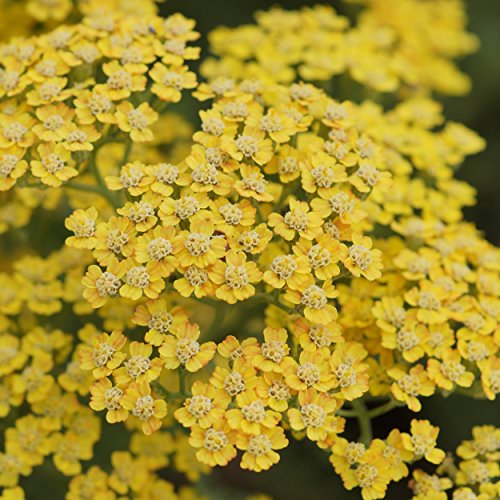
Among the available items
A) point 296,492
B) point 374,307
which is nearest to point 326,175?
point 374,307

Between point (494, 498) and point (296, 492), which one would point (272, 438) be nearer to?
point (494, 498)

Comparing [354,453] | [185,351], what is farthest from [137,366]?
[354,453]

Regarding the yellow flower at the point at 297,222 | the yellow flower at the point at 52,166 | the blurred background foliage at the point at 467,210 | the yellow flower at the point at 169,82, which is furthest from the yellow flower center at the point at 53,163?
the blurred background foliage at the point at 467,210

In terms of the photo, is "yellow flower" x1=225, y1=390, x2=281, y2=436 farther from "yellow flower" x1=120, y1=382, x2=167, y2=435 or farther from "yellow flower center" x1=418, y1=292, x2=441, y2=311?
"yellow flower center" x1=418, y1=292, x2=441, y2=311

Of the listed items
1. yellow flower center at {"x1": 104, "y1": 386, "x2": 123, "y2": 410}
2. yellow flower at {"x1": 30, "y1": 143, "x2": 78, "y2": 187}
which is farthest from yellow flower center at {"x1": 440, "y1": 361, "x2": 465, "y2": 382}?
yellow flower at {"x1": 30, "y1": 143, "x2": 78, "y2": 187}

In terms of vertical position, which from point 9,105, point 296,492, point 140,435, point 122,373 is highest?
point 9,105

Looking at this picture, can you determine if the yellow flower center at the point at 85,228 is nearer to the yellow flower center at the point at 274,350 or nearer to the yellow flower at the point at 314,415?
the yellow flower center at the point at 274,350
